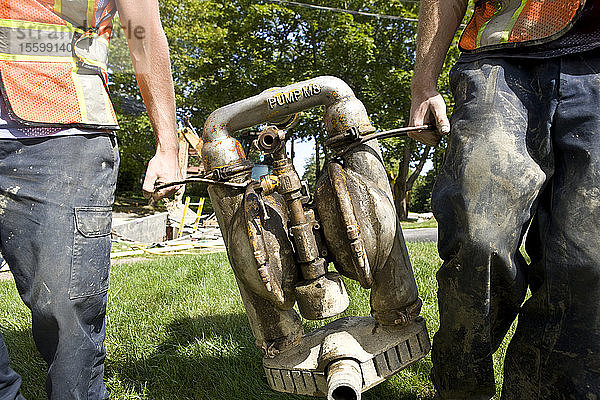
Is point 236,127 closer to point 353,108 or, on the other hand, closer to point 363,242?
point 353,108

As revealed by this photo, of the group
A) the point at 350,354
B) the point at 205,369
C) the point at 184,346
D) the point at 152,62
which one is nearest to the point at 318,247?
the point at 350,354

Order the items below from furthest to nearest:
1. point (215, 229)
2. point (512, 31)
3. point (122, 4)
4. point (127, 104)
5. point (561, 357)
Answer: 1. point (127, 104)
2. point (215, 229)
3. point (122, 4)
4. point (512, 31)
5. point (561, 357)

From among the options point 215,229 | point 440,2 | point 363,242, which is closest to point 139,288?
point 363,242

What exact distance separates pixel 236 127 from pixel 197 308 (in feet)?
7.64

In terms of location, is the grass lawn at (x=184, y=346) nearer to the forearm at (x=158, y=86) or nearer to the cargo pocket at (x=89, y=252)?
the cargo pocket at (x=89, y=252)

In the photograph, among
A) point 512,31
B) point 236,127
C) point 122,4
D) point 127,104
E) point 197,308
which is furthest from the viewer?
point 127,104

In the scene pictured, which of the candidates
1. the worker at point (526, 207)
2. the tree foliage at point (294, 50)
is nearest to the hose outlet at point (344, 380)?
the worker at point (526, 207)

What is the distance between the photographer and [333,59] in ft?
59.0

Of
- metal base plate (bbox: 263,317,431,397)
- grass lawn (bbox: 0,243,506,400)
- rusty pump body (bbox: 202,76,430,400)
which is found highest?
rusty pump body (bbox: 202,76,430,400)

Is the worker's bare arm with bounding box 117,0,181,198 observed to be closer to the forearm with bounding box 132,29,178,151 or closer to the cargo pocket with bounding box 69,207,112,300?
the forearm with bounding box 132,29,178,151

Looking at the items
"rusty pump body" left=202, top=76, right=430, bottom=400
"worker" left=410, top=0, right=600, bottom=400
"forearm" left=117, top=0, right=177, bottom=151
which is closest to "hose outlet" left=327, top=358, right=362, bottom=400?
"rusty pump body" left=202, top=76, right=430, bottom=400

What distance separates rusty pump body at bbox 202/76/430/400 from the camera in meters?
1.73

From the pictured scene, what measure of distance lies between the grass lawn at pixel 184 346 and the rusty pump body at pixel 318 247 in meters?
0.63

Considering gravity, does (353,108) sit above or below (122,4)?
below
